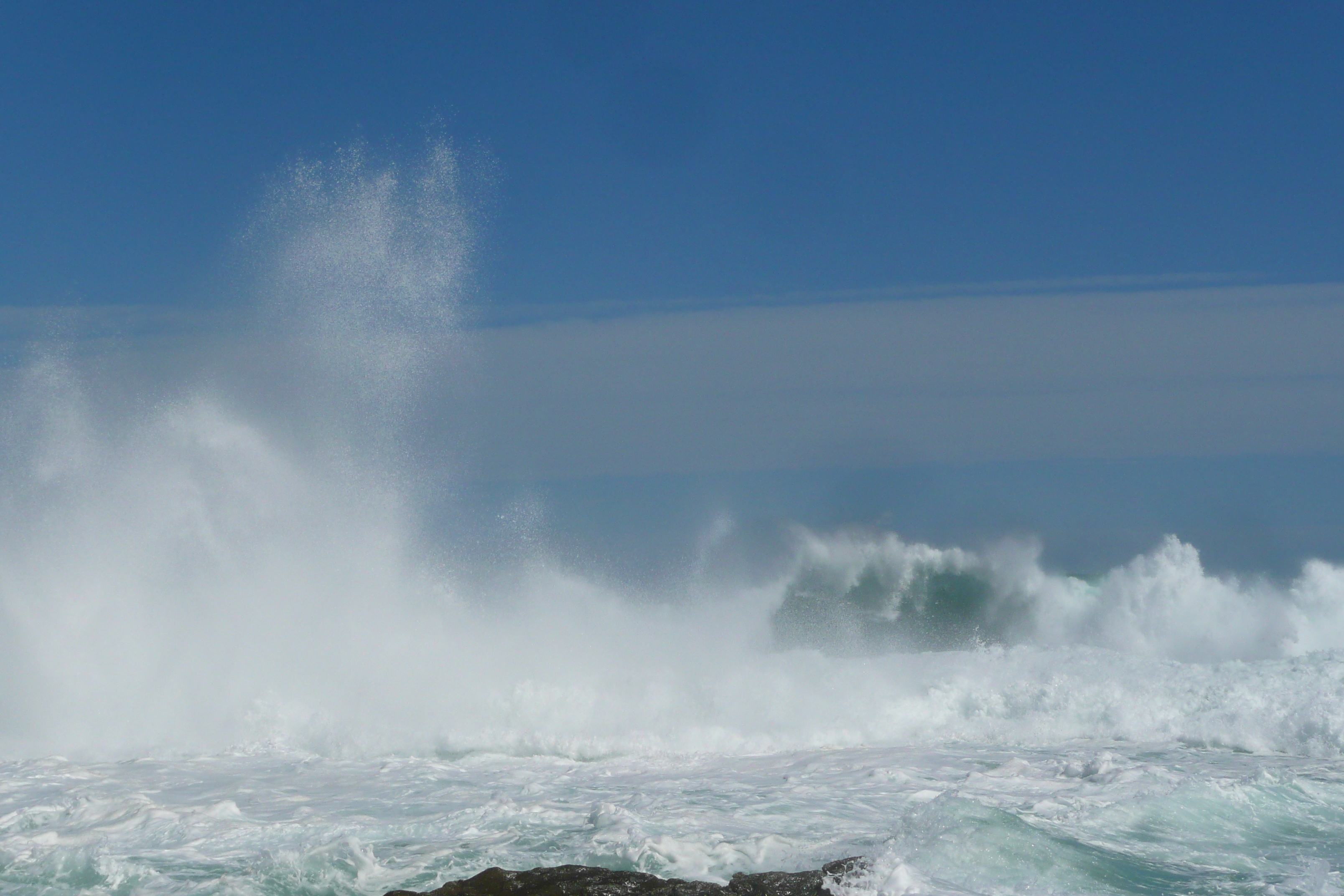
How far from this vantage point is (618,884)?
24.2 ft

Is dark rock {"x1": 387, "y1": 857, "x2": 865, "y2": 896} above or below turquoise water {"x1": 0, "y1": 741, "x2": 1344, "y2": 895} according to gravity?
below

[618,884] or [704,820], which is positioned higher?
[704,820]

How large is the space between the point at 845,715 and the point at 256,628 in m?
10.5

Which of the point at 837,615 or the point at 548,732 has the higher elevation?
the point at 837,615

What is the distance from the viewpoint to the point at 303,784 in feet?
41.8

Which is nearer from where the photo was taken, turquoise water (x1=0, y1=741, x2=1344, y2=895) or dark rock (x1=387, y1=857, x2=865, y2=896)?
dark rock (x1=387, y1=857, x2=865, y2=896)

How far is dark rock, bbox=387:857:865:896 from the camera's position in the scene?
724 cm

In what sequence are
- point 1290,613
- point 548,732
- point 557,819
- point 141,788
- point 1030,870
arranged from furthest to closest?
point 1290,613
point 548,732
point 141,788
point 557,819
point 1030,870

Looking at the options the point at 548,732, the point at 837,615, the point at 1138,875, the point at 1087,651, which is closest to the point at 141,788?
the point at 548,732

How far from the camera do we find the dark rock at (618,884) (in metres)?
7.24

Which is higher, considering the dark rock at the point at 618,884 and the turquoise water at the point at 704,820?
the turquoise water at the point at 704,820

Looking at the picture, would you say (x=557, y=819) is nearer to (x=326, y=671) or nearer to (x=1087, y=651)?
(x=326, y=671)

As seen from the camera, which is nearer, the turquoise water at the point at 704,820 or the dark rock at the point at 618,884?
the dark rock at the point at 618,884

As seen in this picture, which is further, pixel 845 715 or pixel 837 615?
pixel 837 615
